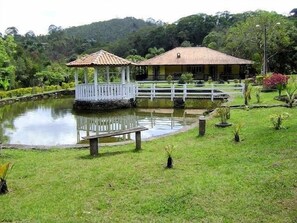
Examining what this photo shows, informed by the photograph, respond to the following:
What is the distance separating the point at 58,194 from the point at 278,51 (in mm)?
37804

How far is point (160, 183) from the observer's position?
6.27 metres

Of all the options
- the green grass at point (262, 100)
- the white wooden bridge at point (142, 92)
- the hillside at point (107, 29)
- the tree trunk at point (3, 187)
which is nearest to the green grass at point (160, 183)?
the tree trunk at point (3, 187)

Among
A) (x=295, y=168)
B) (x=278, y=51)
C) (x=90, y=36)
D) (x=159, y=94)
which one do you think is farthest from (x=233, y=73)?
(x=90, y=36)

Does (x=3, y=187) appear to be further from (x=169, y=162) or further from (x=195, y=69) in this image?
(x=195, y=69)

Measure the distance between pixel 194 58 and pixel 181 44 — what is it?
29120 millimetres

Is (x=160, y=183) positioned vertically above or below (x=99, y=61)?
below

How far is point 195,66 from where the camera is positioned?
3459 cm

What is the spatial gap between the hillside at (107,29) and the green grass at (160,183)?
10096 cm

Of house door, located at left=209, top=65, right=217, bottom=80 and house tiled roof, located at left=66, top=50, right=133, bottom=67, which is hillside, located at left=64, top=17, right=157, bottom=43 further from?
house tiled roof, located at left=66, top=50, right=133, bottom=67

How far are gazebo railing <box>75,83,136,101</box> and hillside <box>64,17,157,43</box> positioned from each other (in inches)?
3479

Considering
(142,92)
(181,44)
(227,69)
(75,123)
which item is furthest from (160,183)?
(181,44)

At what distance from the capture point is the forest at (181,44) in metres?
34.2

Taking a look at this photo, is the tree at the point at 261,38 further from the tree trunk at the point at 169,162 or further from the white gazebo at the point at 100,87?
the tree trunk at the point at 169,162

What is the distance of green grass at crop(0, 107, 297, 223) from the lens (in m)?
5.08
